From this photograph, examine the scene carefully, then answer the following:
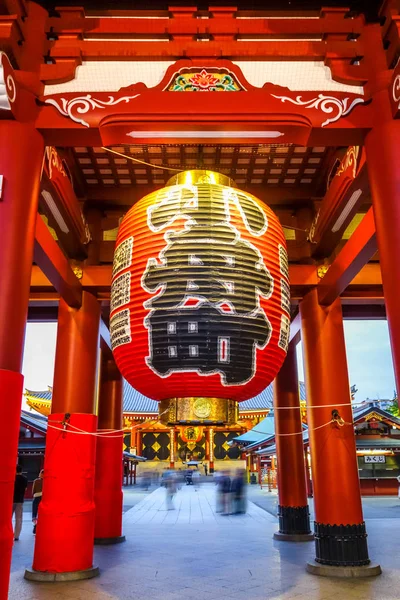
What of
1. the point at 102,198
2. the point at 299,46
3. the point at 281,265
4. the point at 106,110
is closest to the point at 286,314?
the point at 281,265

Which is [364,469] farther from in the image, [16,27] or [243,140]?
[16,27]

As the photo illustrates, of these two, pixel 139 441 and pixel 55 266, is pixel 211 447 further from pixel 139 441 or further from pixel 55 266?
pixel 55 266

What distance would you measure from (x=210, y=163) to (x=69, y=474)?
462 cm

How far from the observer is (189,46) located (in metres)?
4.52

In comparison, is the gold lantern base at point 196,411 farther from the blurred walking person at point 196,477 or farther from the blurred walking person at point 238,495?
the blurred walking person at point 196,477

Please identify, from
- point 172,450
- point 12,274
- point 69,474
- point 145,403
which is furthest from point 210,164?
point 145,403

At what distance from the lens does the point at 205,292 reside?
3170mm

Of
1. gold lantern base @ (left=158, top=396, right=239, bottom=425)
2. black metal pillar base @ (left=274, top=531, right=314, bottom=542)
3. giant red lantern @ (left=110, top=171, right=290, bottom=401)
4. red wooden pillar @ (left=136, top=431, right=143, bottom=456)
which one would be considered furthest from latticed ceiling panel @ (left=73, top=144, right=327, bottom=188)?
red wooden pillar @ (left=136, top=431, right=143, bottom=456)

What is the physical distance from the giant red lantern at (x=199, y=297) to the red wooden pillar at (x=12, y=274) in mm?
728

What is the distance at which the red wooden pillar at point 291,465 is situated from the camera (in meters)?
9.05

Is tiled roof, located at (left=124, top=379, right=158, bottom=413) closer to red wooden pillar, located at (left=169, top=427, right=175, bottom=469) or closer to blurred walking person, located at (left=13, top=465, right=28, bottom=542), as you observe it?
red wooden pillar, located at (left=169, top=427, right=175, bottom=469)

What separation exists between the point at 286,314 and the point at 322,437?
3608 mm

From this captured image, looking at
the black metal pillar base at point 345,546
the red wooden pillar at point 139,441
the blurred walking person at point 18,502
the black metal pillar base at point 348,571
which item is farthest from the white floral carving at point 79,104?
the red wooden pillar at point 139,441

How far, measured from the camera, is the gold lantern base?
3279 mm
